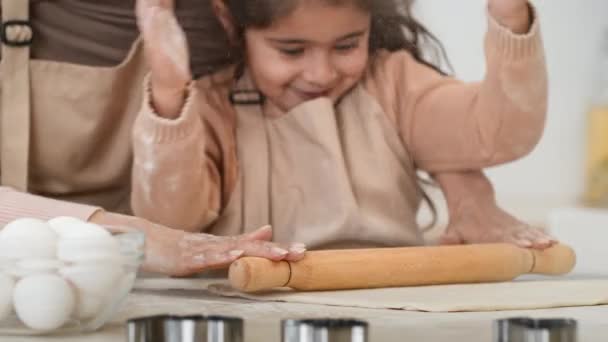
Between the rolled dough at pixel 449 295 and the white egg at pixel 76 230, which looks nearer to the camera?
the white egg at pixel 76 230

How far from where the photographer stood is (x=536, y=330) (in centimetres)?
55

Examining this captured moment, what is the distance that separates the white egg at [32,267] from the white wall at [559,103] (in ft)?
1.90

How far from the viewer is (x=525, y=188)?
1.20 meters

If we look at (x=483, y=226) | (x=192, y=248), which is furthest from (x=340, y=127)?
(x=192, y=248)

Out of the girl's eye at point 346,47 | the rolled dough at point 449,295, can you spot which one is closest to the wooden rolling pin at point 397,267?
the rolled dough at point 449,295

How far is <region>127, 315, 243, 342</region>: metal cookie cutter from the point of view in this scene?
55 cm

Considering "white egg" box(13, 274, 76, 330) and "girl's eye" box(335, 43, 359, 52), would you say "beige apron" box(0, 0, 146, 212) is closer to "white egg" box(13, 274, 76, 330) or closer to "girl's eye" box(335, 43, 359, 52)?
"girl's eye" box(335, 43, 359, 52)

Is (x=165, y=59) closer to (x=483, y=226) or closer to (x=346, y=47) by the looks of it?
(x=346, y=47)

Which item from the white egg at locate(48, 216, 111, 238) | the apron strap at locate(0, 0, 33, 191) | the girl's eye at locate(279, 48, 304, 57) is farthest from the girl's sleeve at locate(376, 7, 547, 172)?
the white egg at locate(48, 216, 111, 238)

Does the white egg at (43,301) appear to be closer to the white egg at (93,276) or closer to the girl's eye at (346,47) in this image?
the white egg at (93,276)

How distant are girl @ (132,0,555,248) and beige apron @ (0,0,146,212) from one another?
70 millimetres

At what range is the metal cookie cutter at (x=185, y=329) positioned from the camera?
1.81 feet

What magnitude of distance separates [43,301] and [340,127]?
1.59 ft

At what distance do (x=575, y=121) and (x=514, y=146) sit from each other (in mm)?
254
